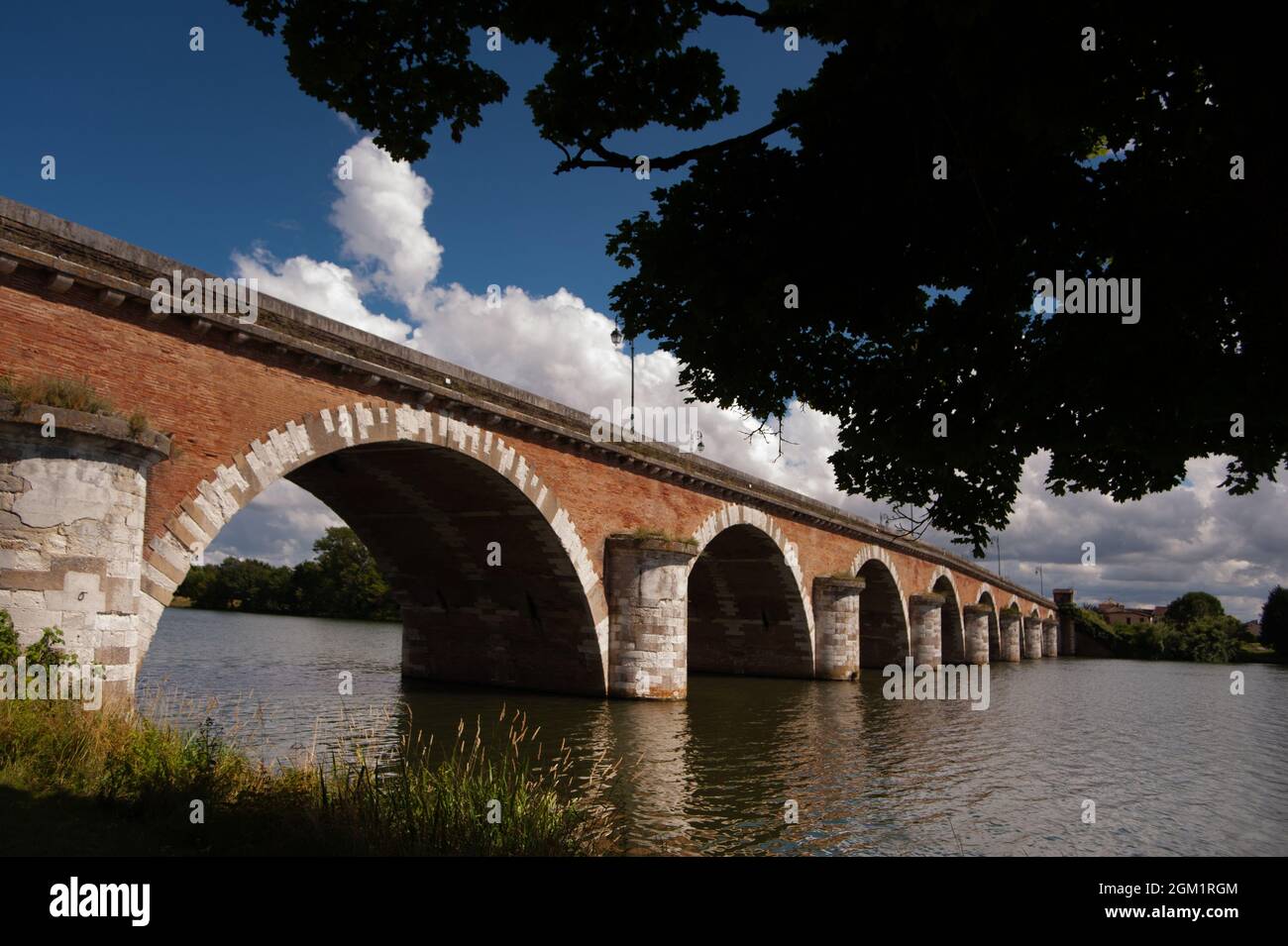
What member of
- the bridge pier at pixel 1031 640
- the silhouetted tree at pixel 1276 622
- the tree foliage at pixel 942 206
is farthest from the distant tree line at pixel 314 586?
the silhouetted tree at pixel 1276 622

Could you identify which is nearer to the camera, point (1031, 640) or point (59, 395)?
point (59, 395)

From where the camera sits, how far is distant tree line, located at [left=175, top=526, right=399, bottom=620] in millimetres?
81062

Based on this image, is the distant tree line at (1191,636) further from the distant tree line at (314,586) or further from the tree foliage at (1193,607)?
the distant tree line at (314,586)

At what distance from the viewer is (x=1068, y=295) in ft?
21.0

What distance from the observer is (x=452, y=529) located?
21.8 metres

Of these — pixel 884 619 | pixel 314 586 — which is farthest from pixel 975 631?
pixel 314 586

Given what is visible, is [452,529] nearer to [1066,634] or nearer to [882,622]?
[882,622]

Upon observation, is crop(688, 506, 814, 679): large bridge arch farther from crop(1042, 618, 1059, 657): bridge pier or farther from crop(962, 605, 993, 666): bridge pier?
crop(1042, 618, 1059, 657): bridge pier

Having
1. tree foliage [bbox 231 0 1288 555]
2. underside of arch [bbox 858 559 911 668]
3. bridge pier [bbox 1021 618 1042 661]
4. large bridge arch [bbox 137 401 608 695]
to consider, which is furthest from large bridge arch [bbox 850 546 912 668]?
bridge pier [bbox 1021 618 1042 661]

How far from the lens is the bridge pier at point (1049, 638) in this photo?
7883 centimetres

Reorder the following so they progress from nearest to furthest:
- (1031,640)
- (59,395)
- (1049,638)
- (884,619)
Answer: (59,395)
(884,619)
(1031,640)
(1049,638)

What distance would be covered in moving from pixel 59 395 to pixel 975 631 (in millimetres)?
50693

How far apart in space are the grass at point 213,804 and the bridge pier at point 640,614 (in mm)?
12976
